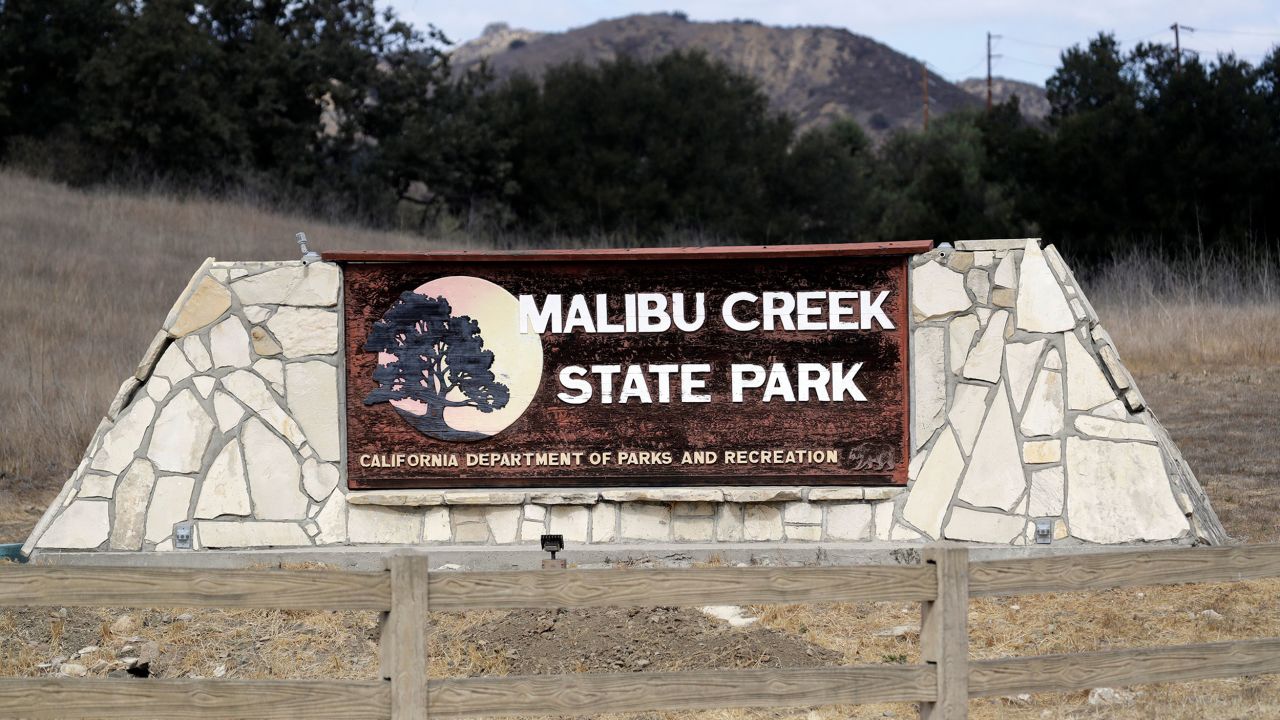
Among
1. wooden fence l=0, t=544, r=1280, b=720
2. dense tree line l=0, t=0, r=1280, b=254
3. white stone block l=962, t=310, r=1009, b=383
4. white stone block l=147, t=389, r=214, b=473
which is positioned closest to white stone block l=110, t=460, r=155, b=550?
white stone block l=147, t=389, r=214, b=473

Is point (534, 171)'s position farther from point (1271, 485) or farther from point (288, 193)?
point (1271, 485)

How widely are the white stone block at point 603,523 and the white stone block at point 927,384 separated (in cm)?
220

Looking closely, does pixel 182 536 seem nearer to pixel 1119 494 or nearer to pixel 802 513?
pixel 802 513

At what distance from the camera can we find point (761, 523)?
32.2 feet

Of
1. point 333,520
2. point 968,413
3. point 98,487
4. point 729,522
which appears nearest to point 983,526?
point 968,413

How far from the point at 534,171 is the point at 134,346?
22768 millimetres

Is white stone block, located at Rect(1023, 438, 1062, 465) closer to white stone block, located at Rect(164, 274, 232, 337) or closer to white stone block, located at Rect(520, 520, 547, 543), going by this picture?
white stone block, located at Rect(520, 520, 547, 543)

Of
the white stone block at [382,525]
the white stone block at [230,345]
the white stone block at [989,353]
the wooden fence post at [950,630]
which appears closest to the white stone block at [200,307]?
the white stone block at [230,345]

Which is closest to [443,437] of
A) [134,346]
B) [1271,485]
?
[1271,485]

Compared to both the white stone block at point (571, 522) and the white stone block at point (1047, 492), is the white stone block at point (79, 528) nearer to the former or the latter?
the white stone block at point (571, 522)

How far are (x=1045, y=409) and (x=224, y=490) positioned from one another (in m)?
5.79

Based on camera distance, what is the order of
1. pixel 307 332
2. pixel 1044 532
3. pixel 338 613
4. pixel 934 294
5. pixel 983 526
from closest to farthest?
1. pixel 338 613
2. pixel 1044 532
3. pixel 983 526
4. pixel 934 294
5. pixel 307 332

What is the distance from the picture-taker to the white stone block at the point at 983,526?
9.56m

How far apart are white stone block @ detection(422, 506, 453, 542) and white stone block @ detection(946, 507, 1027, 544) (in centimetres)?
351
